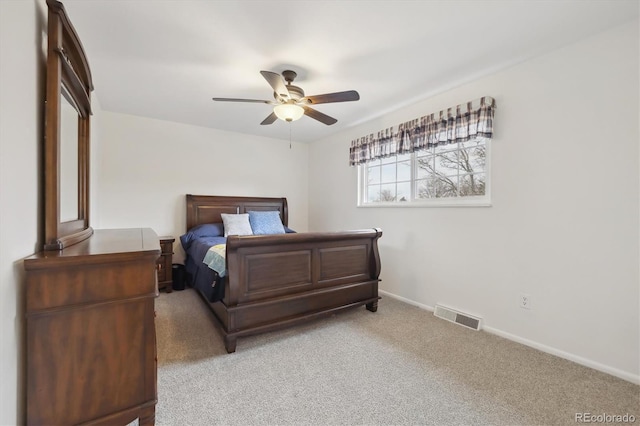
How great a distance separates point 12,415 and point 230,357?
1.22m

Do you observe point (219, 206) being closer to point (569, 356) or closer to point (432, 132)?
point (432, 132)

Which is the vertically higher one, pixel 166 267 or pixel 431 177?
pixel 431 177

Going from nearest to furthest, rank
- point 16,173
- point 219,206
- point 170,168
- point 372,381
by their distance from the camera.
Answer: point 16,173
point 372,381
point 170,168
point 219,206

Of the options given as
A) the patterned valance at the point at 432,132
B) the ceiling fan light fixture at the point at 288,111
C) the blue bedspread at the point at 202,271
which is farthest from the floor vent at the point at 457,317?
the ceiling fan light fixture at the point at 288,111

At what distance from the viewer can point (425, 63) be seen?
7.80 ft

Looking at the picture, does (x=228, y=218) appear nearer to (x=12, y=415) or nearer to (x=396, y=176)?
(x=396, y=176)

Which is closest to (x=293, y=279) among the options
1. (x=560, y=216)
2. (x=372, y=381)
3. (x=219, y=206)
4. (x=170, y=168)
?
(x=372, y=381)

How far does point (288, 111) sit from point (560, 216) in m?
2.38

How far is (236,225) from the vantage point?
3928 millimetres

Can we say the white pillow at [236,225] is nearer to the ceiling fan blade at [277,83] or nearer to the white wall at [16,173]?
the ceiling fan blade at [277,83]

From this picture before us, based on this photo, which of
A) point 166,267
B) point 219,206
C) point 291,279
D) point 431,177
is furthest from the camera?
point 219,206

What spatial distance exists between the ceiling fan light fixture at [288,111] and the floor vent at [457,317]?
246 centimetres

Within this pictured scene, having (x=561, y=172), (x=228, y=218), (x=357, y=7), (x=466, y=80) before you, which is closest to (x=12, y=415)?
(x=357, y=7)

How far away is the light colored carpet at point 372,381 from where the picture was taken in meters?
1.51
